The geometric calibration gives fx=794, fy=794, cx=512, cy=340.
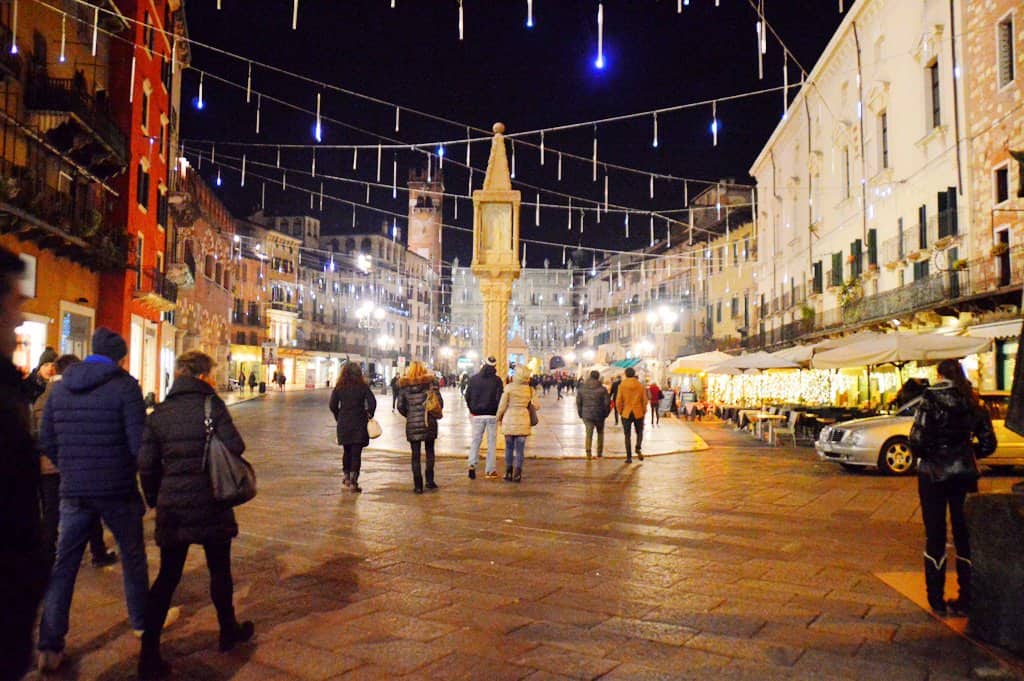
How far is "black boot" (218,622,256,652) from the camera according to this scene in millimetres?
4137

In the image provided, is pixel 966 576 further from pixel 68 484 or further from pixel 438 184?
pixel 438 184

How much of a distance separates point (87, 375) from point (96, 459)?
44 cm

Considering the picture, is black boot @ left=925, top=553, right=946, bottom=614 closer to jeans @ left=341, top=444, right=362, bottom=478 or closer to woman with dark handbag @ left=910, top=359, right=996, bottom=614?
woman with dark handbag @ left=910, top=359, right=996, bottom=614

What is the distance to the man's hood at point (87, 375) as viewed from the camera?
412 centimetres

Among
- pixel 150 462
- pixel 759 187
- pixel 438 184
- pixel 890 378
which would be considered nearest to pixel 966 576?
pixel 150 462

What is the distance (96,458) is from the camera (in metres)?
4.12

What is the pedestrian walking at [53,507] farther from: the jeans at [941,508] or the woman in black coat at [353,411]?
the jeans at [941,508]

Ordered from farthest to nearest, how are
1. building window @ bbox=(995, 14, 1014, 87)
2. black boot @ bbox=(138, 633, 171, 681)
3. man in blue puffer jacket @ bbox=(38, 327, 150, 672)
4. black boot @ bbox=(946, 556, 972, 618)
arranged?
building window @ bbox=(995, 14, 1014, 87), black boot @ bbox=(946, 556, 972, 618), man in blue puffer jacket @ bbox=(38, 327, 150, 672), black boot @ bbox=(138, 633, 171, 681)

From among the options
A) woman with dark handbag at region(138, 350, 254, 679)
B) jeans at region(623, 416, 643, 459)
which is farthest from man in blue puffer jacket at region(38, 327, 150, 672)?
jeans at region(623, 416, 643, 459)

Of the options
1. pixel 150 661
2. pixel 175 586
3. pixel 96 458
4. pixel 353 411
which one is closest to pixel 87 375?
pixel 96 458

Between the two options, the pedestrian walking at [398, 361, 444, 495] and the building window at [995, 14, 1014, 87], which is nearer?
the pedestrian walking at [398, 361, 444, 495]

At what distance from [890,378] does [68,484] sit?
24186 mm

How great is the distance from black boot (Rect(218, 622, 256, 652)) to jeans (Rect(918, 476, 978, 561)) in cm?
408

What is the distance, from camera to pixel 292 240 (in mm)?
69625
